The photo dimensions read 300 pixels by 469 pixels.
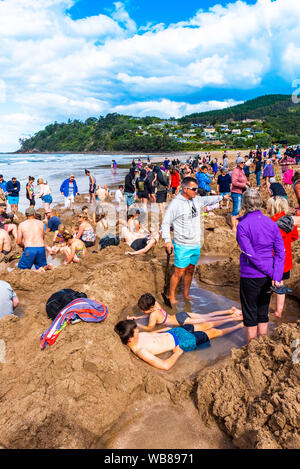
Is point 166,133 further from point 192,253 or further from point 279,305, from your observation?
point 279,305

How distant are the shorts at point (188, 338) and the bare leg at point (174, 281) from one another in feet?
3.17

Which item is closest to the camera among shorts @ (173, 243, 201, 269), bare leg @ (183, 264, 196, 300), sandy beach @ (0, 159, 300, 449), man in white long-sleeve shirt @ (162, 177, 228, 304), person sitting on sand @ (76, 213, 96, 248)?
sandy beach @ (0, 159, 300, 449)

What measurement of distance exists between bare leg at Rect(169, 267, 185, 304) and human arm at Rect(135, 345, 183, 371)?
1.33 metres

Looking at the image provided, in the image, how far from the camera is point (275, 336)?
297 centimetres

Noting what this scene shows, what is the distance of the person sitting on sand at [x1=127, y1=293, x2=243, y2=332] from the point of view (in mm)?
4016

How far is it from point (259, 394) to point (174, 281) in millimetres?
2307

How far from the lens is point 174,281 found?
4691 millimetres

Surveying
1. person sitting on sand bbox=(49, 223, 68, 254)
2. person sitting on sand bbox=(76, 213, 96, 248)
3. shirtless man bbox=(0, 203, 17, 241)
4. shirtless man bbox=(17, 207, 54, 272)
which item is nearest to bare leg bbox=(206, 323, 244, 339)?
shirtless man bbox=(17, 207, 54, 272)

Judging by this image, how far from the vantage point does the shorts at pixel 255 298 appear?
3.13m

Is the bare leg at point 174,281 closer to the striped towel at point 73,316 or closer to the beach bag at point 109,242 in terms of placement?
the striped towel at point 73,316

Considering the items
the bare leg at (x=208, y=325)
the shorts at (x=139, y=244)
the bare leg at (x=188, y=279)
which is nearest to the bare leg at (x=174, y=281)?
the bare leg at (x=188, y=279)

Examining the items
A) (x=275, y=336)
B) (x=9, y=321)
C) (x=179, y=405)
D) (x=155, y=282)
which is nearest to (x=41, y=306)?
(x=9, y=321)

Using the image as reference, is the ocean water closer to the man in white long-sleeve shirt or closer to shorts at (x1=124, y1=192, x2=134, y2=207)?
shorts at (x1=124, y1=192, x2=134, y2=207)

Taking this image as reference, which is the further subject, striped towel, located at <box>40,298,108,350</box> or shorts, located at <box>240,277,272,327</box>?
striped towel, located at <box>40,298,108,350</box>
